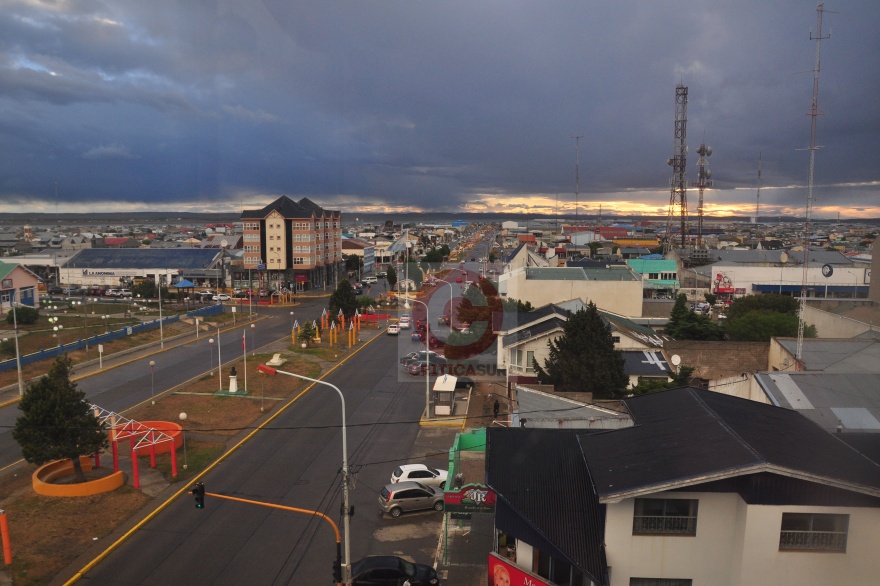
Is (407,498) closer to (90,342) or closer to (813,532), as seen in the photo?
(813,532)

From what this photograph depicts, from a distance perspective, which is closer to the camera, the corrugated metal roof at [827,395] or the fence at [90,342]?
the corrugated metal roof at [827,395]

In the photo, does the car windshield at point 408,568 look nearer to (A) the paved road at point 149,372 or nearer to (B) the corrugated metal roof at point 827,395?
(B) the corrugated metal roof at point 827,395

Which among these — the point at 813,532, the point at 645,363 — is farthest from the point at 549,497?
the point at 645,363

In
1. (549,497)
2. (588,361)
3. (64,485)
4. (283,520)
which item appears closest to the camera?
(549,497)

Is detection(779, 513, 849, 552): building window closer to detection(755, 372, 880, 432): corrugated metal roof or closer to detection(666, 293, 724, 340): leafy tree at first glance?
detection(755, 372, 880, 432): corrugated metal roof

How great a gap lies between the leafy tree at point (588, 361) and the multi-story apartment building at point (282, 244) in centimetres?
4714

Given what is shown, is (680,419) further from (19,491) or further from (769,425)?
(19,491)

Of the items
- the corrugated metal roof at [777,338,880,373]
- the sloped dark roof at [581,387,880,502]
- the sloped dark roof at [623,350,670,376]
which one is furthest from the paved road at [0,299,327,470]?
the corrugated metal roof at [777,338,880,373]

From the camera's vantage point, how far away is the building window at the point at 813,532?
848cm

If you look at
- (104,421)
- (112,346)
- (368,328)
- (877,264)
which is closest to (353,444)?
(104,421)

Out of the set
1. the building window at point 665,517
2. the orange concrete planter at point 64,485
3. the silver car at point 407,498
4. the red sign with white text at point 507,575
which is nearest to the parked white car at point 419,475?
the silver car at point 407,498

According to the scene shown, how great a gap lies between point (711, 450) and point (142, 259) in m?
70.0

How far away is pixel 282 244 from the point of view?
64.4m

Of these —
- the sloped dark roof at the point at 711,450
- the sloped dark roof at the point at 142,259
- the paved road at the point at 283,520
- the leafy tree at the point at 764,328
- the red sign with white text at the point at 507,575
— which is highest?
the sloped dark roof at the point at 142,259
